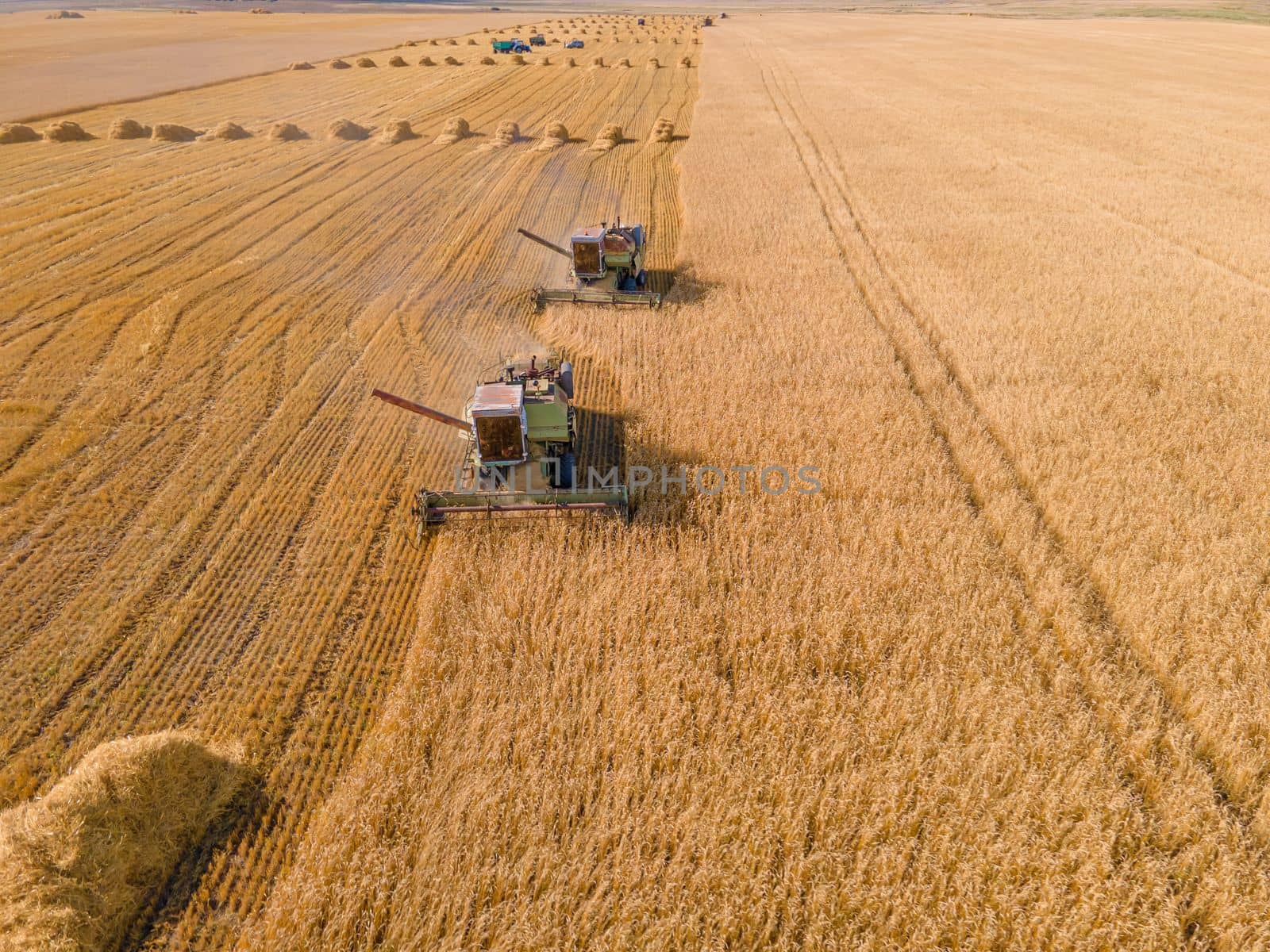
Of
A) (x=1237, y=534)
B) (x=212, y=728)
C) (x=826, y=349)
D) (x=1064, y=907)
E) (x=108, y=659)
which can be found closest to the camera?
(x=1064, y=907)

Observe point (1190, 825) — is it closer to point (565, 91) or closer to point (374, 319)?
point (374, 319)

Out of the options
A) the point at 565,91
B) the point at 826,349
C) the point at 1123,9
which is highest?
the point at 1123,9

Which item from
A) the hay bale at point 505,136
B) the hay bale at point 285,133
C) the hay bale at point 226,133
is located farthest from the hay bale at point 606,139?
the hay bale at point 226,133

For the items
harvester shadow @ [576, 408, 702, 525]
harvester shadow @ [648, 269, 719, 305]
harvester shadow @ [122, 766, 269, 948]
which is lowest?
harvester shadow @ [122, 766, 269, 948]

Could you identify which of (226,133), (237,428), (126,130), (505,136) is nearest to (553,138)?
(505,136)

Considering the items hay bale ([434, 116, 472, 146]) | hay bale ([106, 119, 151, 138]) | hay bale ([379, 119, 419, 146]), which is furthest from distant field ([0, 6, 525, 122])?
hay bale ([434, 116, 472, 146])

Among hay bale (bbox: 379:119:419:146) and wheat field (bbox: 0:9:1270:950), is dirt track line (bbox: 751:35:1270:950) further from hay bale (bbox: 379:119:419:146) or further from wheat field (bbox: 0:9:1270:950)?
hay bale (bbox: 379:119:419:146)

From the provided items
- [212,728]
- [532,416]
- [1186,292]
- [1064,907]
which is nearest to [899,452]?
[532,416]
